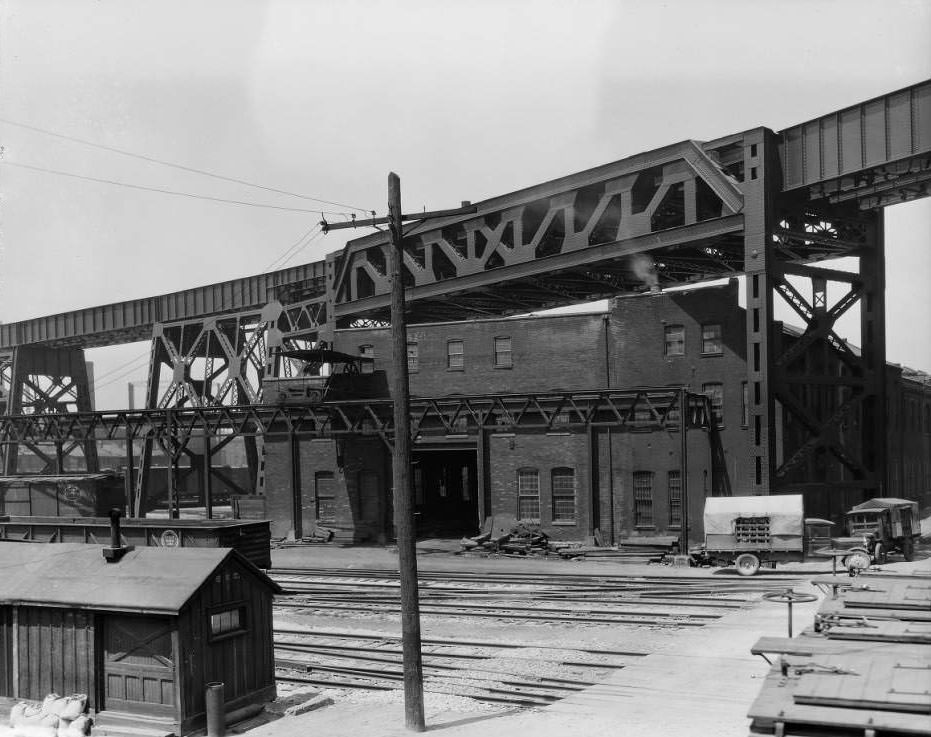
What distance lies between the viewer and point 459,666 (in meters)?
17.4

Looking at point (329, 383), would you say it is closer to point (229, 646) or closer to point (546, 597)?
point (546, 597)

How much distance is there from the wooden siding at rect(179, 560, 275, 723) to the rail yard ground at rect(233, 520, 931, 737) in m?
0.62

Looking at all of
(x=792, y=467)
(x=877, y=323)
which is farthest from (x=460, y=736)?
(x=877, y=323)

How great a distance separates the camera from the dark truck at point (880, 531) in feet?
92.0

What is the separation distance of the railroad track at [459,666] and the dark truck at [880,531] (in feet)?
43.4

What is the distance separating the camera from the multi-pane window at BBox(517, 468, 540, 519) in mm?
38062

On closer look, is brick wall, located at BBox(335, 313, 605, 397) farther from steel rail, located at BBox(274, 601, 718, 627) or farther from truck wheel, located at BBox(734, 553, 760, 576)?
steel rail, located at BBox(274, 601, 718, 627)

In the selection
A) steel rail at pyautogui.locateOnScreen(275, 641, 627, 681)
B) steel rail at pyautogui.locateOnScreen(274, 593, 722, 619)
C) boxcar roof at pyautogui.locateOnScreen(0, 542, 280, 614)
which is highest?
boxcar roof at pyautogui.locateOnScreen(0, 542, 280, 614)

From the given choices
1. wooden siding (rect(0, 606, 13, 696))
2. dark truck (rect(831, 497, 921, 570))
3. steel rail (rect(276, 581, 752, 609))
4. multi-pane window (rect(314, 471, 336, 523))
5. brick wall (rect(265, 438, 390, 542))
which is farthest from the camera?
multi-pane window (rect(314, 471, 336, 523))

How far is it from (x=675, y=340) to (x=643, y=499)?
6289 millimetres

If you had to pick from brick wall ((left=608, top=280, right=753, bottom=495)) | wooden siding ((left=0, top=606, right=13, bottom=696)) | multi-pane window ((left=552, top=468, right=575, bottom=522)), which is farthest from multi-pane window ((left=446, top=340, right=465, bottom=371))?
wooden siding ((left=0, top=606, right=13, bottom=696))

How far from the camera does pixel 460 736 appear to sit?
1288cm

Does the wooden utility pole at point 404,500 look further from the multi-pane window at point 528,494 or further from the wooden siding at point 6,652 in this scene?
the multi-pane window at point 528,494

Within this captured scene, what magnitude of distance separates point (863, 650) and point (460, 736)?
6001mm
